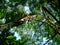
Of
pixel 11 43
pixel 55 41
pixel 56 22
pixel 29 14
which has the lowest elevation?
pixel 11 43

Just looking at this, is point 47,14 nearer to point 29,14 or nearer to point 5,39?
point 29,14

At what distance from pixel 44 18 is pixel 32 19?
63cm

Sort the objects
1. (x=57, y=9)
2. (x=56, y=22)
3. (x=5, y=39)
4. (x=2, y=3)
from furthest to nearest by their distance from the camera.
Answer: (x=56, y=22)
(x=57, y=9)
(x=2, y=3)
(x=5, y=39)

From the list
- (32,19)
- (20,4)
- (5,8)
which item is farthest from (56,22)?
(5,8)

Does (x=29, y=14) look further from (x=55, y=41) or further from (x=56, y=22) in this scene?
(x=55, y=41)

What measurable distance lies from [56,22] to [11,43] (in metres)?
4.13

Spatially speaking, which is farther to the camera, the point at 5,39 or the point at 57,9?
the point at 57,9

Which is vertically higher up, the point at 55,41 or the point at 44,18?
the point at 44,18

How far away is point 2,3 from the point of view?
6648 millimetres

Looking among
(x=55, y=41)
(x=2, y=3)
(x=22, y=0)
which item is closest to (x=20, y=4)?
(x=22, y=0)

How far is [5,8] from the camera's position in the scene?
6.97 meters

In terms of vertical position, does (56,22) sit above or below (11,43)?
above

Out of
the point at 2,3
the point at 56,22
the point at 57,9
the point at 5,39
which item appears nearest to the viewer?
the point at 5,39

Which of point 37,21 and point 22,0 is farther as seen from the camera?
point 37,21
